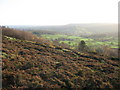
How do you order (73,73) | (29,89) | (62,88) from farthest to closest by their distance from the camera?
(73,73) → (62,88) → (29,89)

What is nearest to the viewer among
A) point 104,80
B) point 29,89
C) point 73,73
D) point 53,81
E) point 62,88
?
point 29,89

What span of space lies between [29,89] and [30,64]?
3282 millimetres

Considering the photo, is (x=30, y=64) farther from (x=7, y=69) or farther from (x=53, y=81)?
(x=53, y=81)

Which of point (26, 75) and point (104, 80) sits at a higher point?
point (26, 75)

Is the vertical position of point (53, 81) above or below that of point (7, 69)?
below

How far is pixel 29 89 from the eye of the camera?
247 inches

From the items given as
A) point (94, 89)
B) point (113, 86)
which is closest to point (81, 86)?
point (94, 89)

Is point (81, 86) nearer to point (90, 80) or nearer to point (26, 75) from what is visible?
point (90, 80)

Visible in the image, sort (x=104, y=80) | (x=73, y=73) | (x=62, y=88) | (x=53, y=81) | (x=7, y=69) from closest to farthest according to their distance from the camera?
(x=62, y=88)
(x=53, y=81)
(x=7, y=69)
(x=104, y=80)
(x=73, y=73)

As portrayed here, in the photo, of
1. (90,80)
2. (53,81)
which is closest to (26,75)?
(53,81)

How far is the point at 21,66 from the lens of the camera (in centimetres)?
880

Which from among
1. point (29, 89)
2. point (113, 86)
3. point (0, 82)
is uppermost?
point (0, 82)

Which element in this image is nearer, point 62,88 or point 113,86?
point 62,88

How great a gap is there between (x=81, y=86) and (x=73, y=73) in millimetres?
1902
